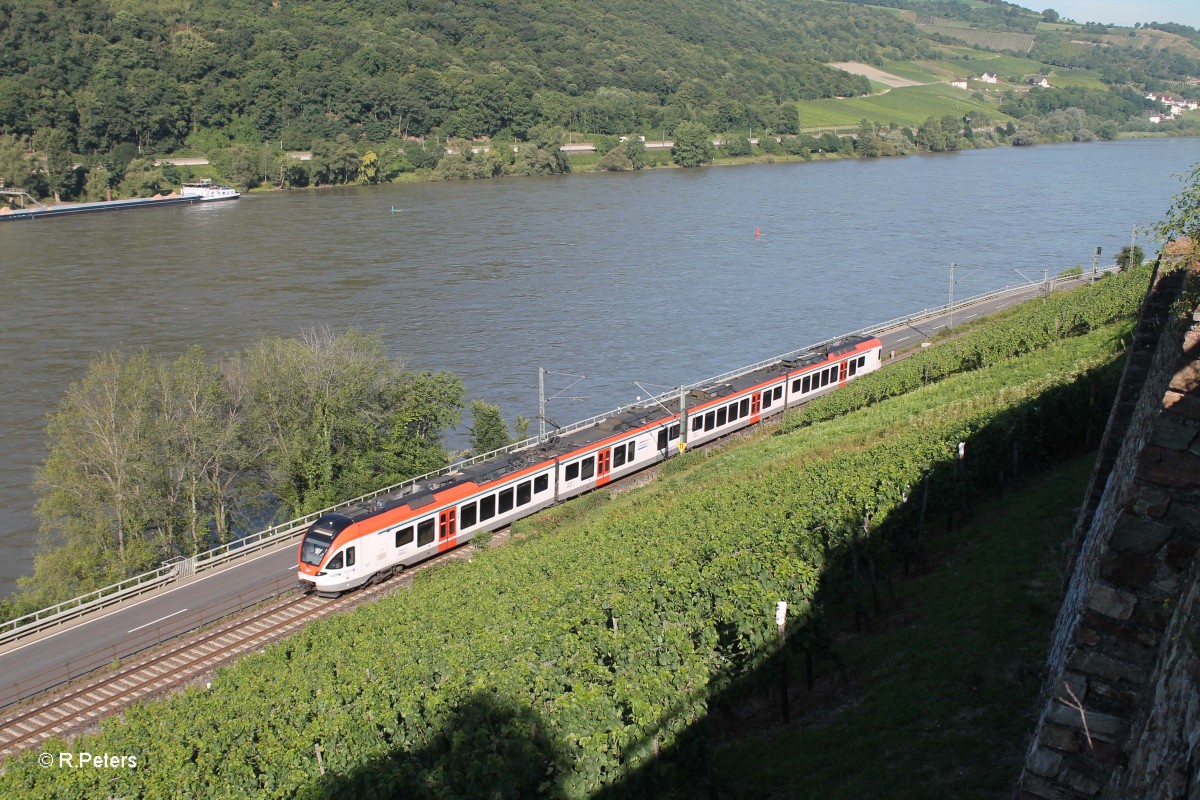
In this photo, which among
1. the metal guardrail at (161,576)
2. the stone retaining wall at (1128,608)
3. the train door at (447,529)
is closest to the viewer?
the stone retaining wall at (1128,608)

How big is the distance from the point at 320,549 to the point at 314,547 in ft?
0.91

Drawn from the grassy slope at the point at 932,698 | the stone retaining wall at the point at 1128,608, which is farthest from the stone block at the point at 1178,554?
the grassy slope at the point at 932,698

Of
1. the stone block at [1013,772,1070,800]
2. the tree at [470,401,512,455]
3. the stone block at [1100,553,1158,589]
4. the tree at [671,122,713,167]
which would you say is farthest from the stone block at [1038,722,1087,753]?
the tree at [671,122,713,167]

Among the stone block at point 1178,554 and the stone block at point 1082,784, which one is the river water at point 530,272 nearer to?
the stone block at point 1082,784

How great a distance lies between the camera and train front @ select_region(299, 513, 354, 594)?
2670 cm

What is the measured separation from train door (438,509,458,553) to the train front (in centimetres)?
296

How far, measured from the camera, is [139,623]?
27.7 metres

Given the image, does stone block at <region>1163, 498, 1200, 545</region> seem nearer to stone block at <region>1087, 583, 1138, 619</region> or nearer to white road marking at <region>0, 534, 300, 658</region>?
stone block at <region>1087, 583, 1138, 619</region>

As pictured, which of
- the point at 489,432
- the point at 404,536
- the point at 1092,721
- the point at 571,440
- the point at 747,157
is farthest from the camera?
the point at 747,157

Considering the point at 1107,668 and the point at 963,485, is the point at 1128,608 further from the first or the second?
the point at 963,485

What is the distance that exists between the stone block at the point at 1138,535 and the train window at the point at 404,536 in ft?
68.4

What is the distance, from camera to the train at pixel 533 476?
27.1 m

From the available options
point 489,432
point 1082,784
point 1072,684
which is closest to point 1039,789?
point 1082,784

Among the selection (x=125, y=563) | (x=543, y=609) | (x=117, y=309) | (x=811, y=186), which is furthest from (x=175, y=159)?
(x=543, y=609)
